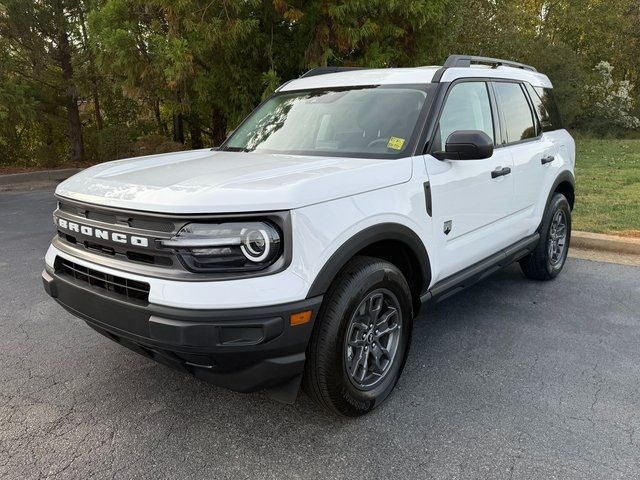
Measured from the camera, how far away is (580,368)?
334cm

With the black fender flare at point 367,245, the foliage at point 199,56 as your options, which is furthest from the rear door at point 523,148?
the foliage at point 199,56

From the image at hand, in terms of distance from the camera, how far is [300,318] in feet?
7.64

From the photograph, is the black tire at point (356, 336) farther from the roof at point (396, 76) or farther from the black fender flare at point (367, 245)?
the roof at point (396, 76)

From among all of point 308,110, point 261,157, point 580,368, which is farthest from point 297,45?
point 580,368

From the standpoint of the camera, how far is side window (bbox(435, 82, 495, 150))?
338cm

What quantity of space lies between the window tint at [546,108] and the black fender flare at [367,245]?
2423 millimetres

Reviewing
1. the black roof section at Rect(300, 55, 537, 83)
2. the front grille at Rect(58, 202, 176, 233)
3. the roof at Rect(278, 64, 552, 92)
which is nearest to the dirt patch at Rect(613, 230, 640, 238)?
the black roof section at Rect(300, 55, 537, 83)

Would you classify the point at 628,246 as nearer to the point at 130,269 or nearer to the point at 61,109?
the point at 130,269

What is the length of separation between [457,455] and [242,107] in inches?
338

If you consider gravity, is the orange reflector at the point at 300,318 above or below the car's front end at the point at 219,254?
below

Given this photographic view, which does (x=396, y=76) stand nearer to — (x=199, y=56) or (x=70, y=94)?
(x=199, y=56)

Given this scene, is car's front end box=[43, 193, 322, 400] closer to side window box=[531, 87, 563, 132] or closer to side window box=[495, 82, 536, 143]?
side window box=[495, 82, 536, 143]

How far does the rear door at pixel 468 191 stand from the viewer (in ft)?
10.5

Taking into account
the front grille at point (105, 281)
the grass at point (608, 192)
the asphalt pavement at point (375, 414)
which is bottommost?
the grass at point (608, 192)
